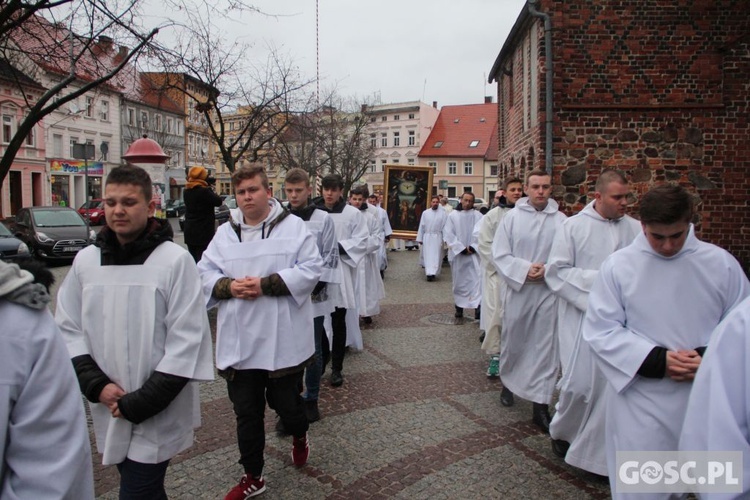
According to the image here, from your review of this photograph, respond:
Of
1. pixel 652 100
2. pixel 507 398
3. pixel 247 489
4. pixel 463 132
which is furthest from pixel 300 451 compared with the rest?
pixel 463 132

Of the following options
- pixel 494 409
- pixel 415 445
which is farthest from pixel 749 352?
pixel 494 409

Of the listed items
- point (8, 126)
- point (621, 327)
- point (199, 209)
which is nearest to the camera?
point (621, 327)

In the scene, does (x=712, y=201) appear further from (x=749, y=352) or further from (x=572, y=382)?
(x=749, y=352)

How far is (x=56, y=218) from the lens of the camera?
18594 mm

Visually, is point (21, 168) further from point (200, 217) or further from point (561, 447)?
point (561, 447)

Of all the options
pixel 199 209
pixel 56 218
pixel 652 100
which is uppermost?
pixel 652 100


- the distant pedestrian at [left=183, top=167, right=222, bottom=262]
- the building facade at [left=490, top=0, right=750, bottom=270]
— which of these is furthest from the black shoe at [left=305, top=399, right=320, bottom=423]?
the building facade at [left=490, top=0, right=750, bottom=270]

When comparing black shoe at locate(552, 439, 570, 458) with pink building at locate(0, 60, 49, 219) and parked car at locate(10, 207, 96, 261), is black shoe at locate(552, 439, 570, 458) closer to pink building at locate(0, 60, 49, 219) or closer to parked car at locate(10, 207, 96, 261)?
parked car at locate(10, 207, 96, 261)

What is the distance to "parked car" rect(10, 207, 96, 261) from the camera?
1727 centimetres

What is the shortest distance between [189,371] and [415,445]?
7.46ft

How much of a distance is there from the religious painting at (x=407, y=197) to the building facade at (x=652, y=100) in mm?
6670

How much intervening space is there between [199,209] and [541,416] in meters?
5.42

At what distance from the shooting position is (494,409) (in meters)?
5.28

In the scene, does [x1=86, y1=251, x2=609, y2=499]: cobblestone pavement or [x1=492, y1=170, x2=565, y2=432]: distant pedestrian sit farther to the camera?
[x1=492, y1=170, x2=565, y2=432]: distant pedestrian
